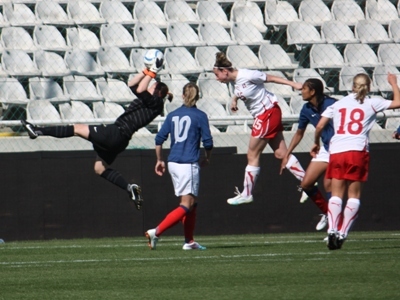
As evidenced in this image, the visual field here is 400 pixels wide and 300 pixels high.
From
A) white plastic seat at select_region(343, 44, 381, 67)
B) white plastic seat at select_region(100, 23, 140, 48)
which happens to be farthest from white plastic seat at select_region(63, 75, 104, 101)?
white plastic seat at select_region(343, 44, 381, 67)

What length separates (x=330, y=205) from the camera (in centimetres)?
1005

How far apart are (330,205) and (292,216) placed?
5.38 metres

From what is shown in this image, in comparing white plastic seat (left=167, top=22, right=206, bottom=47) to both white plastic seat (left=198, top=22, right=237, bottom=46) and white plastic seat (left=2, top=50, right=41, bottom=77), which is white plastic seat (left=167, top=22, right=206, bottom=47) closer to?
→ white plastic seat (left=198, top=22, right=237, bottom=46)

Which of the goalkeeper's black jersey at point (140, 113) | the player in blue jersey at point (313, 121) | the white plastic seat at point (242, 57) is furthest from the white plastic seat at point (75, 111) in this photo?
the player in blue jersey at point (313, 121)

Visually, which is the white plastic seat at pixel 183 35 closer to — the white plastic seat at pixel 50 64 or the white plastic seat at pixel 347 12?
the white plastic seat at pixel 50 64

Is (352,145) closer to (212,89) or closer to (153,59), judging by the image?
(153,59)

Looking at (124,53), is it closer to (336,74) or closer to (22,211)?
(336,74)

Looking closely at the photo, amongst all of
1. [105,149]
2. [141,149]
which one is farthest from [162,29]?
[105,149]

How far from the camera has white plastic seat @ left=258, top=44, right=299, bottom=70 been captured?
63.4 ft

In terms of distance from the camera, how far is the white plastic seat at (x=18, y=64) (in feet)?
59.6

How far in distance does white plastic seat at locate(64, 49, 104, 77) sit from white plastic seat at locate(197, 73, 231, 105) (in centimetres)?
189

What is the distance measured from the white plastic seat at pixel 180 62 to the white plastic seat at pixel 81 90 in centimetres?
162

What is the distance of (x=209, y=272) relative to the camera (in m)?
8.35

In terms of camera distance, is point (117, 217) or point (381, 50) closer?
point (117, 217)
